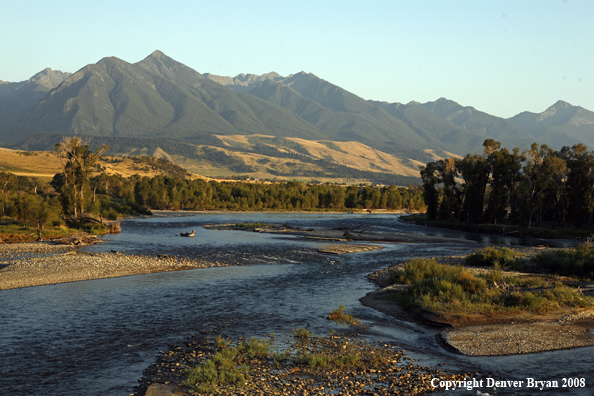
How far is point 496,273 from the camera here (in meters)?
34.6

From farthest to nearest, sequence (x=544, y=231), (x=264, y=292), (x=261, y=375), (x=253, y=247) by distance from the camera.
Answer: (x=544, y=231) → (x=253, y=247) → (x=264, y=292) → (x=261, y=375)

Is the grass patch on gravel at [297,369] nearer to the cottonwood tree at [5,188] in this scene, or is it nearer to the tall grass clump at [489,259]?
the tall grass clump at [489,259]

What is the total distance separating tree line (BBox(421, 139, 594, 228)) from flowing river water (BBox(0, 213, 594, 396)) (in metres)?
54.0

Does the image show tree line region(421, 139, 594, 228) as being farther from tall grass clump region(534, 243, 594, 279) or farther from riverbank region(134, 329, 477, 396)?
riverbank region(134, 329, 477, 396)

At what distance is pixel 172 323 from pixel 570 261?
34.8 m

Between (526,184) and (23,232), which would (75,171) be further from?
(526,184)

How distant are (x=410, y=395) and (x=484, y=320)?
1212cm

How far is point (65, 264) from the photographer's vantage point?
43.2 m

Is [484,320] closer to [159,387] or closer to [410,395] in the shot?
[410,395]

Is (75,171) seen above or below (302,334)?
above

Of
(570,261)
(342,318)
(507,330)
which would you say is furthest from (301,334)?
(570,261)

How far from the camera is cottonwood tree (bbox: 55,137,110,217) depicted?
7688cm

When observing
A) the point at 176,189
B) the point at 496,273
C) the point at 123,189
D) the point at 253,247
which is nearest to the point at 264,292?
the point at 496,273

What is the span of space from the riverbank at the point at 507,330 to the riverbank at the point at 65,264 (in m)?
24.1
